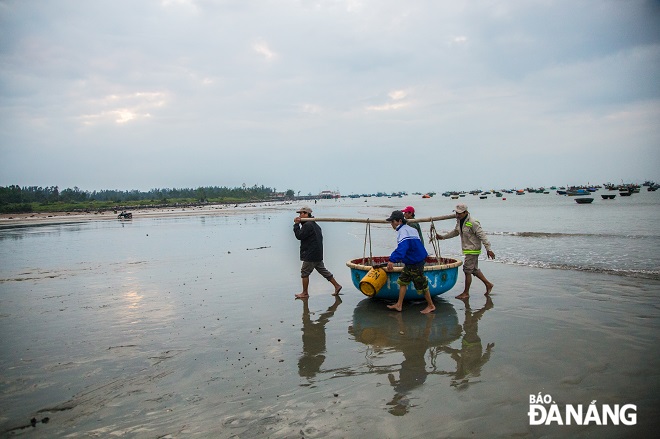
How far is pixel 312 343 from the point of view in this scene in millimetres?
6410

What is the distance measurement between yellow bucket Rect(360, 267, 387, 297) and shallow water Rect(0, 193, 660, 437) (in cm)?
43

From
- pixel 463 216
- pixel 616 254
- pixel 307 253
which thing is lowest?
pixel 616 254

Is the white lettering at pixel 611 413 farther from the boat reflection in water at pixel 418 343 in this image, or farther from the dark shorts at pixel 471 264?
the dark shorts at pixel 471 264

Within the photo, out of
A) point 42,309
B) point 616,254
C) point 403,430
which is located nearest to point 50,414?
point 403,430

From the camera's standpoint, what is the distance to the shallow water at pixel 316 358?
13.7 ft

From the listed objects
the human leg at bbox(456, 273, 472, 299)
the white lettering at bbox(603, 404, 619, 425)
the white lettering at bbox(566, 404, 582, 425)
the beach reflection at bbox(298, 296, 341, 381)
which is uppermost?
the human leg at bbox(456, 273, 472, 299)

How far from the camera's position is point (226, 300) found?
30.7 feet

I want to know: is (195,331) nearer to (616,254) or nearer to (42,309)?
Result: (42,309)

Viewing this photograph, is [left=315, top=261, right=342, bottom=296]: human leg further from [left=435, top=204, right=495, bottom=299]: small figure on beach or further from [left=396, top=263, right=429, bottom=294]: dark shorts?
[left=435, top=204, right=495, bottom=299]: small figure on beach

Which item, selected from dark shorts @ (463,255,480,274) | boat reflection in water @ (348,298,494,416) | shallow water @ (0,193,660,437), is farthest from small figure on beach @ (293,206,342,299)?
dark shorts @ (463,255,480,274)

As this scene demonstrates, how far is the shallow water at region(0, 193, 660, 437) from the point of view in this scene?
4.17 meters

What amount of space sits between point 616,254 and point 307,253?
530 inches

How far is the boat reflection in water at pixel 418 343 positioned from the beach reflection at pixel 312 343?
0.57 m

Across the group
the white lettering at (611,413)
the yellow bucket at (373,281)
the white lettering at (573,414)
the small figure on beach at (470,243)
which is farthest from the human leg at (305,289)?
the white lettering at (611,413)
